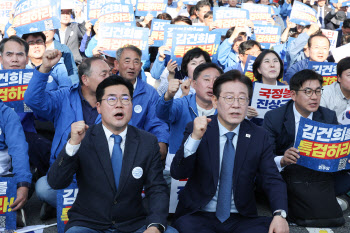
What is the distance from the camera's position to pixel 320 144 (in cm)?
416

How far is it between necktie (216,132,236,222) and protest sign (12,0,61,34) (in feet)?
13.6

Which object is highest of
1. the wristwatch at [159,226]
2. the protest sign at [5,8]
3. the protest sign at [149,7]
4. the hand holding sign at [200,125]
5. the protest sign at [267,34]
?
the protest sign at [149,7]

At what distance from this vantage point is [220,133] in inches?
140

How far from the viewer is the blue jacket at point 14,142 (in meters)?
4.02

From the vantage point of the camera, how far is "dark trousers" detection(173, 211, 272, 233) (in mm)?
3373

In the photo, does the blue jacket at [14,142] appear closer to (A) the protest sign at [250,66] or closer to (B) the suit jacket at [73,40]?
(A) the protest sign at [250,66]

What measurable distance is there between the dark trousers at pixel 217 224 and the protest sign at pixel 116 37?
158 inches

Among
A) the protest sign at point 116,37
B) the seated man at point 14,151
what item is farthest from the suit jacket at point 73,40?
the seated man at point 14,151

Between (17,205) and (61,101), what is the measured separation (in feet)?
3.79

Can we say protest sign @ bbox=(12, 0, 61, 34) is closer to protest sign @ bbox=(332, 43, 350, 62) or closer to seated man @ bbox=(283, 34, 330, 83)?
seated man @ bbox=(283, 34, 330, 83)

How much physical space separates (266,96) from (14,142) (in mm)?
2733

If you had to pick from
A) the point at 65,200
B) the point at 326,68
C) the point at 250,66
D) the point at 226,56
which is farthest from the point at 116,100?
the point at 226,56

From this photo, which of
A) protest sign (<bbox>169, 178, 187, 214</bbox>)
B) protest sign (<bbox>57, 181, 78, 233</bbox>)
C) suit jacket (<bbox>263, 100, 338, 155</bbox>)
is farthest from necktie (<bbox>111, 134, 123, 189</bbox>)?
suit jacket (<bbox>263, 100, 338, 155</bbox>)

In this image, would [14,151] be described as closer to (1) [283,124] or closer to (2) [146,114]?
(2) [146,114]
